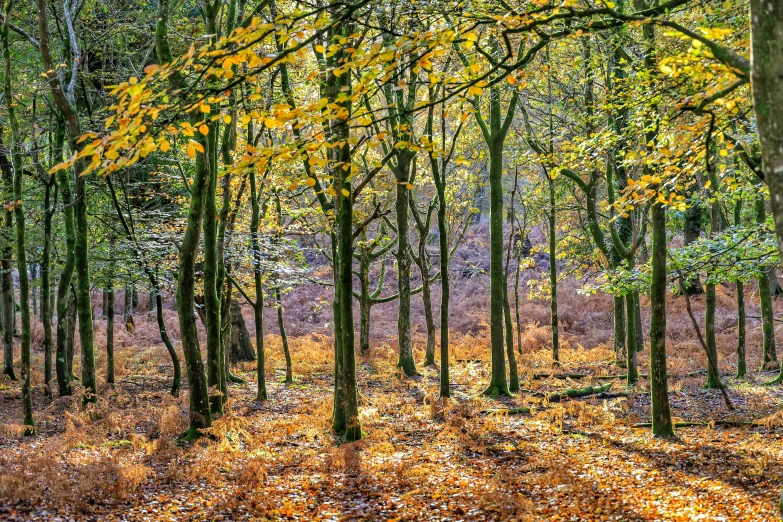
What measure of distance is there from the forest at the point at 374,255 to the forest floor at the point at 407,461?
6 centimetres

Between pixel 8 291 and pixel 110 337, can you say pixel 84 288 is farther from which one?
pixel 8 291

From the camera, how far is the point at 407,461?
8383 mm

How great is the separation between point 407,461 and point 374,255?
13.3m

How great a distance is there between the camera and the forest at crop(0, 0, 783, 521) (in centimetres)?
473

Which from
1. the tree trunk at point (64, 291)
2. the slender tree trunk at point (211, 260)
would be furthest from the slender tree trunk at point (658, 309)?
the tree trunk at point (64, 291)

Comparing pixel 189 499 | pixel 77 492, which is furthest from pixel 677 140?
pixel 77 492

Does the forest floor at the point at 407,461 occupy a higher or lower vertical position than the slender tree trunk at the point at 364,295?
lower

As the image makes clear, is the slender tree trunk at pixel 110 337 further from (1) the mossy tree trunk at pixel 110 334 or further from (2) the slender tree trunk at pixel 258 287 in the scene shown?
(2) the slender tree trunk at pixel 258 287

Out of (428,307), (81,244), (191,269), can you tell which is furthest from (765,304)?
Answer: (81,244)

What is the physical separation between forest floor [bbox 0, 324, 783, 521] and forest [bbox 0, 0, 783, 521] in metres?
0.06

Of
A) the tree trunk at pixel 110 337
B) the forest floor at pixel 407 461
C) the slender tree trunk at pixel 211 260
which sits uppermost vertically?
the slender tree trunk at pixel 211 260

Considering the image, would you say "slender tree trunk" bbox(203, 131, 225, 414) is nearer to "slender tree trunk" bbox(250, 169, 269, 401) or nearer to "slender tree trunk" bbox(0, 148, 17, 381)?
"slender tree trunk" bbox(250, 169, 269, 401)

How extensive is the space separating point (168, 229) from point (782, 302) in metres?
25.2

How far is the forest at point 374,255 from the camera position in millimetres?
4730
